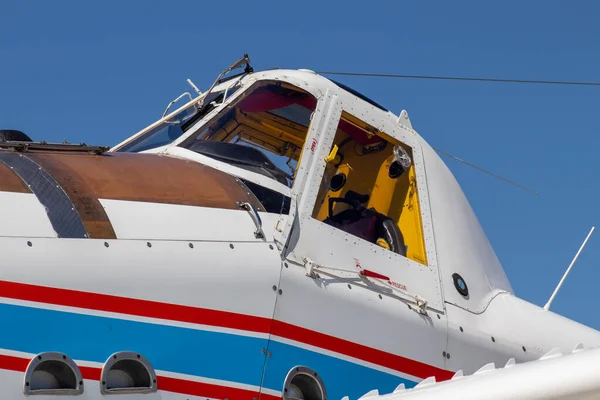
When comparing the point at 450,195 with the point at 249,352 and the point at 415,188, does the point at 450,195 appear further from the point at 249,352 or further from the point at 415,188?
the point at 249,352

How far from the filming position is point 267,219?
25.4 ft

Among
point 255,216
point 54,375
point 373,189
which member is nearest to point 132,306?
point 54,375

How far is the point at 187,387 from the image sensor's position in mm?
6668

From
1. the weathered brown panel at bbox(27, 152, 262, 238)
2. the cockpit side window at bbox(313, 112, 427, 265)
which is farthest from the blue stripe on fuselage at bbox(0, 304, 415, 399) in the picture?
the cockpit side window at bbox(313, 112, 427, 265)

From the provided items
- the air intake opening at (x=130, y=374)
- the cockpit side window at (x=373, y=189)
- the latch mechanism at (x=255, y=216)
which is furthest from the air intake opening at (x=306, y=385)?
the cockpit side window at (x=373, y=189)

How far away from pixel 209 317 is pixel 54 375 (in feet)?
3.75

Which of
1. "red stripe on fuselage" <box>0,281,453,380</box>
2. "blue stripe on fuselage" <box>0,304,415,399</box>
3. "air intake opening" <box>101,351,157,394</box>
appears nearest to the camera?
"blue stripe on fuselage" <box>0,304,415,399</box>

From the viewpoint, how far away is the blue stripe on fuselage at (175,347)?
242 inches

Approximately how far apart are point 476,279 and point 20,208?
14.3ft

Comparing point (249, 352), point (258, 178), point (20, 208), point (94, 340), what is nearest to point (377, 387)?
point (249, 352)

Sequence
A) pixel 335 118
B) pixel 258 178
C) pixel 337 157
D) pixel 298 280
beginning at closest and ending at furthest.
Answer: pixel 298 280, pixel 258 178, pixel 335 118, pixel 337 157

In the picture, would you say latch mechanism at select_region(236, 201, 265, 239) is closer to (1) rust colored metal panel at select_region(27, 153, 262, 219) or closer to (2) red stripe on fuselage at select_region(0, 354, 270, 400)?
(1) rust colored metal panel at select_region(27, 153, 262, 219)

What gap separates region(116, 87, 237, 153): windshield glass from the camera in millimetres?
9109

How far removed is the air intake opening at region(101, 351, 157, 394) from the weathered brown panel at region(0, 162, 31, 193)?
123 centimetres
